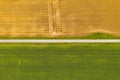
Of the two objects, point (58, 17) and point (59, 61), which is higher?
point (58, 17)

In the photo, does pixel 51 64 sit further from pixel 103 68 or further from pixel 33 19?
pixel 33 19

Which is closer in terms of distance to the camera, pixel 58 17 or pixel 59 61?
pixel 59 61

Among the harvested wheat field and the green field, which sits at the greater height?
the harvested wheat field

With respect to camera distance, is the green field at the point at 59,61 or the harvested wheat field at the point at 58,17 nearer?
the green field at the point at 59,61

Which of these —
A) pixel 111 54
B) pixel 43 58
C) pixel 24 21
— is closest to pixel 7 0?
pixel 24 21
